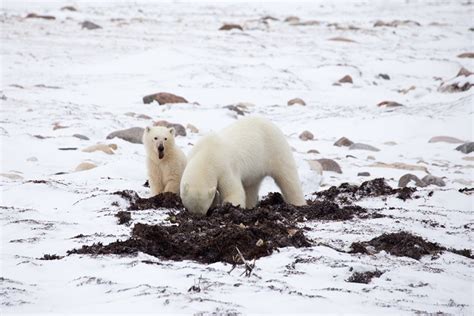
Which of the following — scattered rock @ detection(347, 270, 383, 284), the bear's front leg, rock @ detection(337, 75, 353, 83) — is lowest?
rock @ detection(337, 75, 353, 83)

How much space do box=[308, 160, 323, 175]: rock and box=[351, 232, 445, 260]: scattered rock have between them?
4540 millimetres

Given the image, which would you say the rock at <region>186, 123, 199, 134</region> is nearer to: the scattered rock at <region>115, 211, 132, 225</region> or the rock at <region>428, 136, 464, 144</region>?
the rock at <region>428, 136, 464, 144</region>

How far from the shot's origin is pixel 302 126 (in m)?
14.7

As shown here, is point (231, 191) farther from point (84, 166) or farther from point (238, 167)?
point (84, 166)

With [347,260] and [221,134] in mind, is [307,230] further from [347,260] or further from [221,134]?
[221,134]

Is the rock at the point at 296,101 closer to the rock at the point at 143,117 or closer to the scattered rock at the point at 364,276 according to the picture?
the rock at the point at 143,117

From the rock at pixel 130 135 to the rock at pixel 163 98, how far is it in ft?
14.4

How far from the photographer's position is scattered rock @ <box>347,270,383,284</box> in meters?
3.89

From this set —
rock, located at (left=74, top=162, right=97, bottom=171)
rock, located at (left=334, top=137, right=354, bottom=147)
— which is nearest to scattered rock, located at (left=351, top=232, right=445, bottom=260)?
rock, located at (left=74, top=162, right=97, bottom=171)

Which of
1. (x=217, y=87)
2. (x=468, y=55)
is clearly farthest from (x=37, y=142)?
(x=468, y=55)

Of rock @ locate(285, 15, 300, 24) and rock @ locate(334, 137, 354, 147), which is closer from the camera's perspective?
rock @ locate(334, 137, 354, 147)

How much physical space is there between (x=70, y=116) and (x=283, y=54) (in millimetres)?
12177

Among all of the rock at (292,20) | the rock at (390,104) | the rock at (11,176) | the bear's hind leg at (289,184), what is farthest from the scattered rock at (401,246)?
the rock at (292,20)

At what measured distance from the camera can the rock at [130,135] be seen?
38.0 ft
